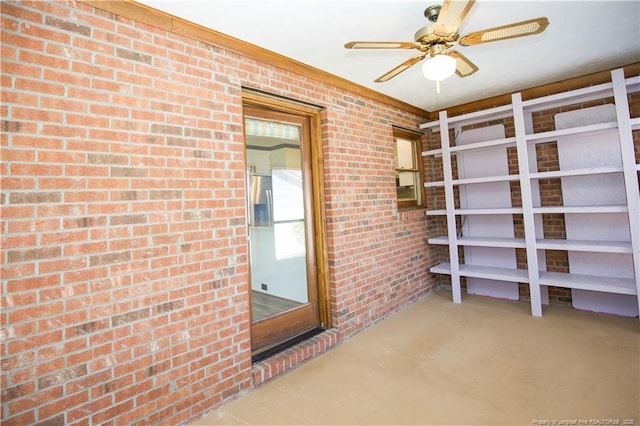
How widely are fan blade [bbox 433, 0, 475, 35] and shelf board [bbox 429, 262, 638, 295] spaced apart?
3.14 metres

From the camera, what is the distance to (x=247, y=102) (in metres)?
2.80

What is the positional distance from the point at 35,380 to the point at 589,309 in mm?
5357

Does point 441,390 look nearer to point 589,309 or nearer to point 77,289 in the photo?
point 77,289

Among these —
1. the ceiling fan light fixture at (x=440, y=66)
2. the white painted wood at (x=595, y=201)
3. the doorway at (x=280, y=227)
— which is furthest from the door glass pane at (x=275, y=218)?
the white painted wood at (x=595, y=201)

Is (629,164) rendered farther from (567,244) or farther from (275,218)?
(275,218)

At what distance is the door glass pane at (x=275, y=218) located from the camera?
2.92 metres

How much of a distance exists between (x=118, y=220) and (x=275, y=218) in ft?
4.69

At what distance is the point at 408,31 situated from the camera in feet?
8.40

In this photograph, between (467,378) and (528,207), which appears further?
(528,207)

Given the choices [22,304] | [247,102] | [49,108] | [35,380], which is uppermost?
[247,102]

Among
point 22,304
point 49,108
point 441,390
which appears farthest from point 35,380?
point 441,390

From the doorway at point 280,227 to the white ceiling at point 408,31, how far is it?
2.23 feet

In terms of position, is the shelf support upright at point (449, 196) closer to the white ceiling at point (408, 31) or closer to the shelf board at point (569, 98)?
the white ceiling at point (408, 31)

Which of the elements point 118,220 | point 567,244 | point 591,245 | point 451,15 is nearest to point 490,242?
point 567,244
